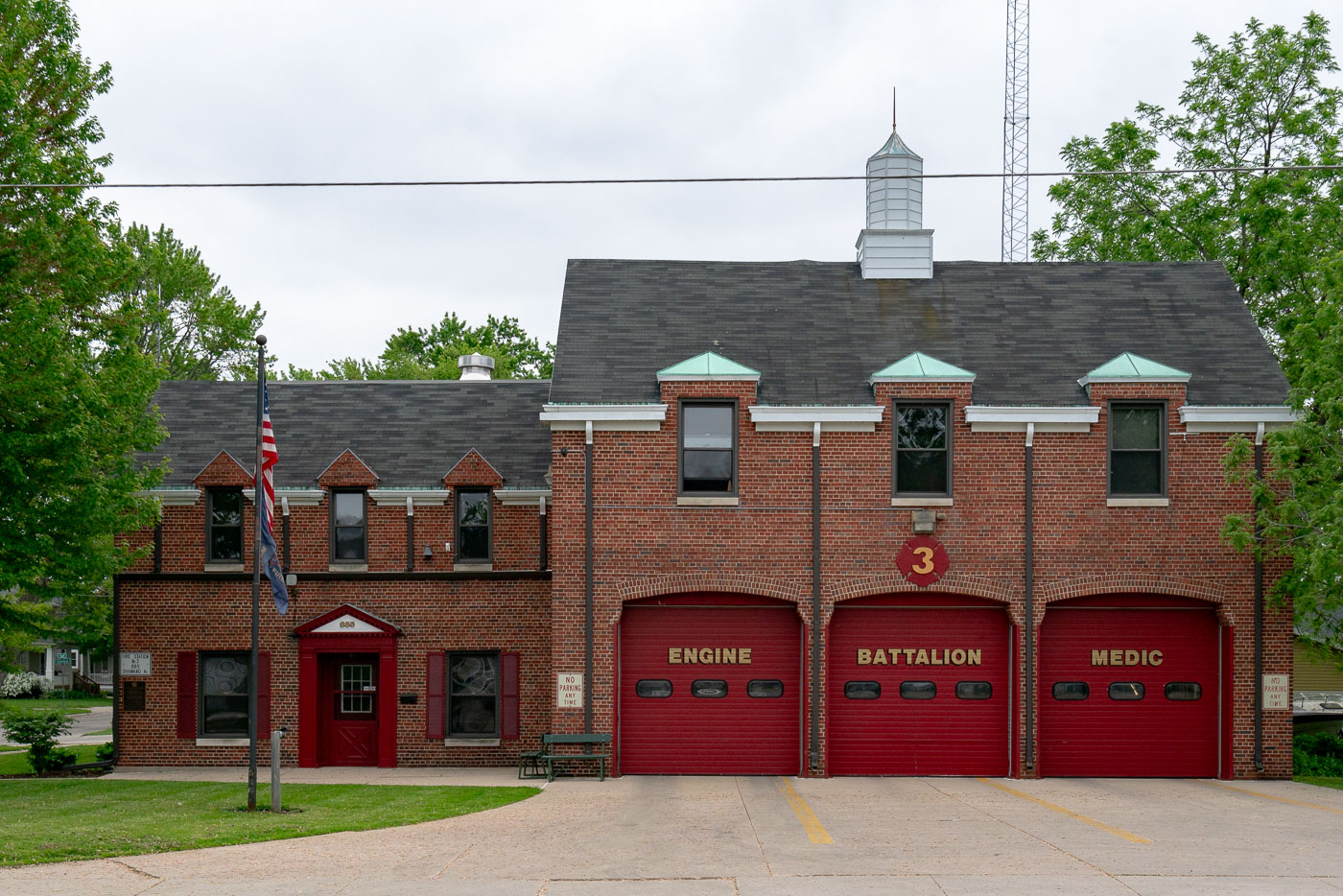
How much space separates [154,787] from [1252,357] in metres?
20.0

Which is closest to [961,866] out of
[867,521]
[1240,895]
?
[1240,895]

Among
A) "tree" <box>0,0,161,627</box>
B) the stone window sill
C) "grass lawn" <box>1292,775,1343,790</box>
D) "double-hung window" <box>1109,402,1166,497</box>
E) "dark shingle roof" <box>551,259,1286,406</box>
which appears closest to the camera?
"tree" <box>0,0,161,627</box>

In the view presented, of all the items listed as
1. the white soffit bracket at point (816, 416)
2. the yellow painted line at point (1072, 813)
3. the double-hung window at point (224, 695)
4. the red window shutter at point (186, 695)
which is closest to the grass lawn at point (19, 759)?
the red window shutter at point (186, 695)

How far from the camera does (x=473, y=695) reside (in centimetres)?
2378

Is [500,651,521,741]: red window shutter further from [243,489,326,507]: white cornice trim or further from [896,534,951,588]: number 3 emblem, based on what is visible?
[896,534,951,588]: number 3 emblem

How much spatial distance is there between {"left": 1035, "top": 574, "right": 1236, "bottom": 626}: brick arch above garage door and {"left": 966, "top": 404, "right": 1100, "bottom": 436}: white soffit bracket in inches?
101

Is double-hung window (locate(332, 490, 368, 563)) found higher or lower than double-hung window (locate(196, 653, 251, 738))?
higher

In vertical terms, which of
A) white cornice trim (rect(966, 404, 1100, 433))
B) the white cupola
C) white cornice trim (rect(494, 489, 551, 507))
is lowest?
white cornice trim (rect(494, 489, 551, 507))

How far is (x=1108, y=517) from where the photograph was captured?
833 inches

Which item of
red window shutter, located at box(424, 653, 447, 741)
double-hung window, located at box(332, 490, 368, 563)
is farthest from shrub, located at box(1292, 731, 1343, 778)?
double-hung window, located at box(332, 490, 368, 563)

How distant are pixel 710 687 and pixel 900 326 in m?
7.40

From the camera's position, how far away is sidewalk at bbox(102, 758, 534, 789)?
68.5 feet

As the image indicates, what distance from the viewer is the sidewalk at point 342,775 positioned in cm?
2088

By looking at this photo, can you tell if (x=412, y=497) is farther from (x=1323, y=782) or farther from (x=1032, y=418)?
(x=1323, y=782)
